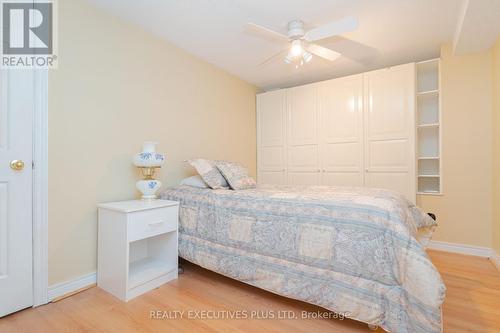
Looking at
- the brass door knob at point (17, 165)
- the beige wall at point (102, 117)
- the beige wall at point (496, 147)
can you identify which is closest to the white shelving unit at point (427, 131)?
the beige wall at point (496, 147)

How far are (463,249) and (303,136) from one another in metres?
2.28

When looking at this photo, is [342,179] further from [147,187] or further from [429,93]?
[147,187]

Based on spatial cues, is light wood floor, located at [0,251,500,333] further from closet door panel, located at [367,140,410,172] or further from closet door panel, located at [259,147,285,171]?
closet door panel, located at [259,147,285,171]

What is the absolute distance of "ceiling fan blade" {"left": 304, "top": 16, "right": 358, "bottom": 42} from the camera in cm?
184

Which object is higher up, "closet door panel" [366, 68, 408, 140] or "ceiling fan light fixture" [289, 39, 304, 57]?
"ceiling fan light fixture" [289, 39, 304, 57]

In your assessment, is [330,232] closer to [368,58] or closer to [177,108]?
[177,108]

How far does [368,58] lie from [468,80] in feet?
3.50

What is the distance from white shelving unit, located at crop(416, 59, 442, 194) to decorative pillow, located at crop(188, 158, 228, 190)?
249 centimetres

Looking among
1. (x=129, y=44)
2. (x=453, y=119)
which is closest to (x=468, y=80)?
(x=453, y=119)

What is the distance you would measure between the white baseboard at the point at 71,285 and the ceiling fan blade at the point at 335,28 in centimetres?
267

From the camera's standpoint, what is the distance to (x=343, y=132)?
10.9ft

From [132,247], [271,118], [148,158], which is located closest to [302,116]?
[271,118]

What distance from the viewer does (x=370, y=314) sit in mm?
1342

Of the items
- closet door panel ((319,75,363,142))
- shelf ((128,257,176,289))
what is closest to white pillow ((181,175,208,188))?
shelf ((128,257,176,289))
